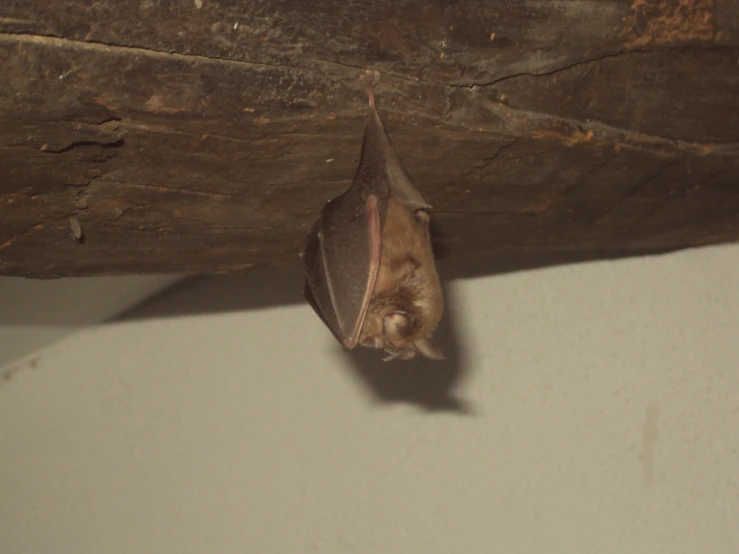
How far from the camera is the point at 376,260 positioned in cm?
155

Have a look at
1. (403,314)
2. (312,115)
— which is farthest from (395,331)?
(312,115)

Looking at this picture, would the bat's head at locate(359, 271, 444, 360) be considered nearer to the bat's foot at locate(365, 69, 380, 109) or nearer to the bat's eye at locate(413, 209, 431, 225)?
the bat's eye at locate(413, 209, 431, 225)

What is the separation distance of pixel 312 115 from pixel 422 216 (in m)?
0.31

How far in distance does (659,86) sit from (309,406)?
159 cm

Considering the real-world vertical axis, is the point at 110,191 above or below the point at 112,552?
above

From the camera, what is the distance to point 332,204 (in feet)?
5.19

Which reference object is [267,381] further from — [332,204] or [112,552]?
[332,204]

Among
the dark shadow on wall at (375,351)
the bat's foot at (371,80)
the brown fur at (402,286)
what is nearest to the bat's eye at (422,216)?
the brown fur at (402,286)

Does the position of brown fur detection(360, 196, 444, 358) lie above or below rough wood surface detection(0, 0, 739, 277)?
below

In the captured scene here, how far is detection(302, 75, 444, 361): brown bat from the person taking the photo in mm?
1518

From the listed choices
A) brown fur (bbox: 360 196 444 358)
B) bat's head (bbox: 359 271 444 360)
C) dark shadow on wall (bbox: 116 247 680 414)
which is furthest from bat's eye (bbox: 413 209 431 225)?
dark shadow on wall (bbox: 116 247 680 414)

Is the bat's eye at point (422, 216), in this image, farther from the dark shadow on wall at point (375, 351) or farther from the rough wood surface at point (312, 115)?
the dark shadow on wall at point (375, 351)

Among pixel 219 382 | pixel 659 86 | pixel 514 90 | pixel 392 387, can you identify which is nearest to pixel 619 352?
pixel 392 387

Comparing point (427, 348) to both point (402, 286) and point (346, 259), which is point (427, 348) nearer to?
point (402, 286)
